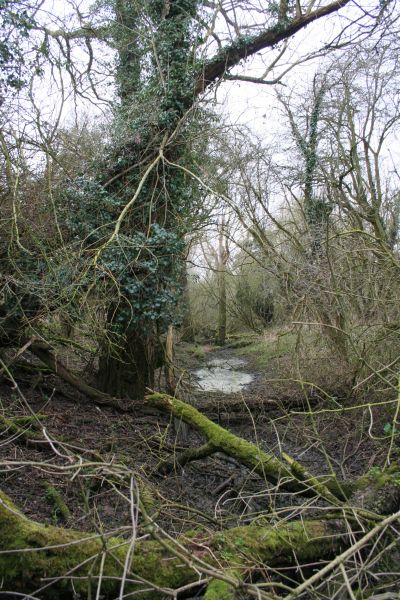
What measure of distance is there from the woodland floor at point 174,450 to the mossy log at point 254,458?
202 millimetres

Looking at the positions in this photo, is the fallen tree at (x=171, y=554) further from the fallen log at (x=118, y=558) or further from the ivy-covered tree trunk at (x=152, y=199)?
the ivy-covered tree trunk at (x=152, y=199)

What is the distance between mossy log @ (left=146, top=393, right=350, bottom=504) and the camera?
4.32 metres

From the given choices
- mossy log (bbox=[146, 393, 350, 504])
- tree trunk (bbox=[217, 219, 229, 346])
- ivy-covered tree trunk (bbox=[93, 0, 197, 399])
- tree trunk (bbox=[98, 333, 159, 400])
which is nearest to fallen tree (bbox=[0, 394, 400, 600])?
mossy log (bbox=[146, 393, 350, 504])

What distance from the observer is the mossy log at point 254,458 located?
4320 millimetres

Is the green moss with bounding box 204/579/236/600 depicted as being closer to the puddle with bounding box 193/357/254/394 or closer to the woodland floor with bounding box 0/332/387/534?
the woodland floor with bounding box 0/332/387/534

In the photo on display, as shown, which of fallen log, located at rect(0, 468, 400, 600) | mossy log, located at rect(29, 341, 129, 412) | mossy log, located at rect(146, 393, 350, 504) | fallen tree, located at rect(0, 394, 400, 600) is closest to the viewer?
fallen tree, located at rect(0, 394, 400, 600)

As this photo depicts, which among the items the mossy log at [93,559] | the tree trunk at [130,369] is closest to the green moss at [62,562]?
the mossy log at [93,559]

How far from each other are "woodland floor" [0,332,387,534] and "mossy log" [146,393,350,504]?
202mm

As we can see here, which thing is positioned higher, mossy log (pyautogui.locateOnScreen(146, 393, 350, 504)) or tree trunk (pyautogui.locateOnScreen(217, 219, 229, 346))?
tree trunk (pyautogui.locateOnScreen(217, 219, 229, 346))

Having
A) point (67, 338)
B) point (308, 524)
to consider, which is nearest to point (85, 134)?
A: point (67, 338)

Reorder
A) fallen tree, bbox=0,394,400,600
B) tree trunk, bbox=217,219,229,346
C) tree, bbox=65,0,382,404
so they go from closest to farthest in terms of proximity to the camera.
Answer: fallen tree, bbox=0,394,400,600, tree, bbox=65,0,382,404, tree trunk, bbox=217,219,229,346

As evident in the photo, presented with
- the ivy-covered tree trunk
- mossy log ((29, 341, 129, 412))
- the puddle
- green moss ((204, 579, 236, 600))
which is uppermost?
the ivy-covered tree trunk

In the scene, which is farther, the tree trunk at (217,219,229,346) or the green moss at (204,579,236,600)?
the tree trunk at (217,219,229,346)

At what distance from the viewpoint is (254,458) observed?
484 centimetres
